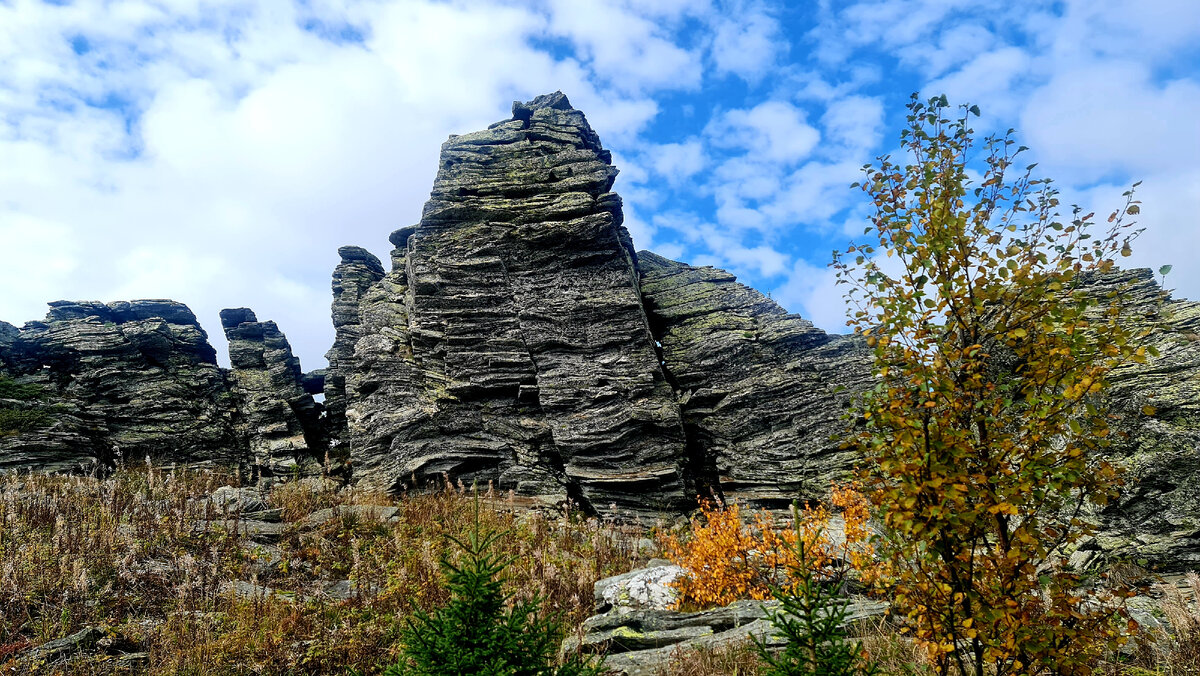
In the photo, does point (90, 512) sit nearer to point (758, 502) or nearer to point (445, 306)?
point (445, 306)

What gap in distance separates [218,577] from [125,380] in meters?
28.8

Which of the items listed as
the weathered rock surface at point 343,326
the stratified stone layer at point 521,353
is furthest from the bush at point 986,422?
the weathered rock surface at point 343,326

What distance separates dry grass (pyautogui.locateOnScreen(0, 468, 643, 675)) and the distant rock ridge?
27.8 feet

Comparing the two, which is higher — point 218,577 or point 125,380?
point 125,380

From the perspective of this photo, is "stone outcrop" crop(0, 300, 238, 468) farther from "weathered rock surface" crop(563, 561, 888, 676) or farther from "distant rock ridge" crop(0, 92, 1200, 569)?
"weathered rock surface" crop(563, 561, 888, 676)

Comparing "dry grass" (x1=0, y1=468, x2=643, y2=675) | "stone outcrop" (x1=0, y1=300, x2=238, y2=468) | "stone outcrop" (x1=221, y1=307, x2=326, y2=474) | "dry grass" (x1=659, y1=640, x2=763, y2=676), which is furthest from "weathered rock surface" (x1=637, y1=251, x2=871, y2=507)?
"stone outcrop" (x1=0, y1=300, x2=238, y2=468)

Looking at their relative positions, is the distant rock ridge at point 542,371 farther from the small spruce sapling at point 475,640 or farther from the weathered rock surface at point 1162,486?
the small spruce sapling at point 475,640

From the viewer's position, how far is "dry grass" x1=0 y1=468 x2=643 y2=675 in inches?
260

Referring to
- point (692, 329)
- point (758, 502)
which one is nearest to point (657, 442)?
point (758, 502)

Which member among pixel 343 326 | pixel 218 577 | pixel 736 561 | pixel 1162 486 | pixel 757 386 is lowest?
pixel 736 561

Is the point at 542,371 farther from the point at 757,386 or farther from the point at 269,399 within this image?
the point at 269,399

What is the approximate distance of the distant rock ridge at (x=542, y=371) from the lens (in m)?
21.9

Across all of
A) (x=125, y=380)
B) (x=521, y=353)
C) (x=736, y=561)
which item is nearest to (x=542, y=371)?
(x=521, y=353)

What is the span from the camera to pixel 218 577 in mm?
8656
